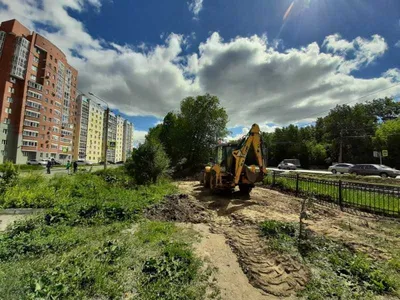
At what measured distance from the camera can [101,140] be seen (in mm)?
82375

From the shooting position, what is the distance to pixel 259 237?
5039mm

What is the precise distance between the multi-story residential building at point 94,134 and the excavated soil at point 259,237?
77765 millimetres

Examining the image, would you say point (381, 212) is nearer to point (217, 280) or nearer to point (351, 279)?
point (351, 279)

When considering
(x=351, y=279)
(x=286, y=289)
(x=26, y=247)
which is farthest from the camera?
(x=26, y=247)

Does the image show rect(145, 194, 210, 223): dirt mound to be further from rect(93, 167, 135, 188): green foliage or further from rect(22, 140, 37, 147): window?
rect(22, 140, 37, 147): window

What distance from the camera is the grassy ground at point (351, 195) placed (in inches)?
308

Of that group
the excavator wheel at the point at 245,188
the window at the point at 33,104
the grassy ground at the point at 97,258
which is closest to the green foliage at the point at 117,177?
the grassy ground at the point at 97,258

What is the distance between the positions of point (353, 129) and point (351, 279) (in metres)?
55.9

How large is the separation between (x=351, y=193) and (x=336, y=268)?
26.7 feet

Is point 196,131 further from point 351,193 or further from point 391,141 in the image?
point 391,141

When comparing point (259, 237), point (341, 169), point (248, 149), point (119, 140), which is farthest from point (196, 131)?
point (119, 140)

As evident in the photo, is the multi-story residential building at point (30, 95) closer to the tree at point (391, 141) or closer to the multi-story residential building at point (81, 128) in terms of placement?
the multi-story residential building at point (81, 128)

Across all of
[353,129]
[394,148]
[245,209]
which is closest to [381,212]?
[245,209]

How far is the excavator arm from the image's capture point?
952 cm
